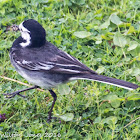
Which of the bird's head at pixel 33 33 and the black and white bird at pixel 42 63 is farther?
the bird's head at pixel 33 33

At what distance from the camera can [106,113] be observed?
5148 mm

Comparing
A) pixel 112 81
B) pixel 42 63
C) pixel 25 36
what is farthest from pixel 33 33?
pixel 112 81

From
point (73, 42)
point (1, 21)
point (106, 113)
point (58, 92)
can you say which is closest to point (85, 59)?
point (73, 42)

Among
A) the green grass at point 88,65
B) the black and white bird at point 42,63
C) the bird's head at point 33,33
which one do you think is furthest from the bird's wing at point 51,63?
the green grass at point 88,65

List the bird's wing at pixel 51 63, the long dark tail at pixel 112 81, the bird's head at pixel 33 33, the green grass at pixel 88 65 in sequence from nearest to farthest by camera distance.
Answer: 1. the long dark tail at pixel 112 81
2. the bird's wing at pixel 51 63
3. the green grass at pixel 88 65
4. the bird's head at pixel 33 33

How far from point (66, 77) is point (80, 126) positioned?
2.38 feet

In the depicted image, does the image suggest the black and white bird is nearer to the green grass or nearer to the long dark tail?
the long dark tail

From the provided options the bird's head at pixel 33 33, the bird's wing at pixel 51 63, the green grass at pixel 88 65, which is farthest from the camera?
the bird's head at pixel 33 33

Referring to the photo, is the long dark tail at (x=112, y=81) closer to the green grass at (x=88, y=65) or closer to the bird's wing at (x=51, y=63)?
the bird's wing at (x=51, y=63)

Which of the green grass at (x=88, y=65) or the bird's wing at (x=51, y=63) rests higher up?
the bird's wing at (x=51, y=63)

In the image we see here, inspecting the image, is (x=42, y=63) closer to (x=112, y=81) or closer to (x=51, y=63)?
(x=51, y=63)

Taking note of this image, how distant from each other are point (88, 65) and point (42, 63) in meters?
1.34

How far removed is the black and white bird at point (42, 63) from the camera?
4.76 m

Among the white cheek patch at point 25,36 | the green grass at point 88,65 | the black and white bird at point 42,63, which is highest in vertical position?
the white cheek patch at point 25,36
